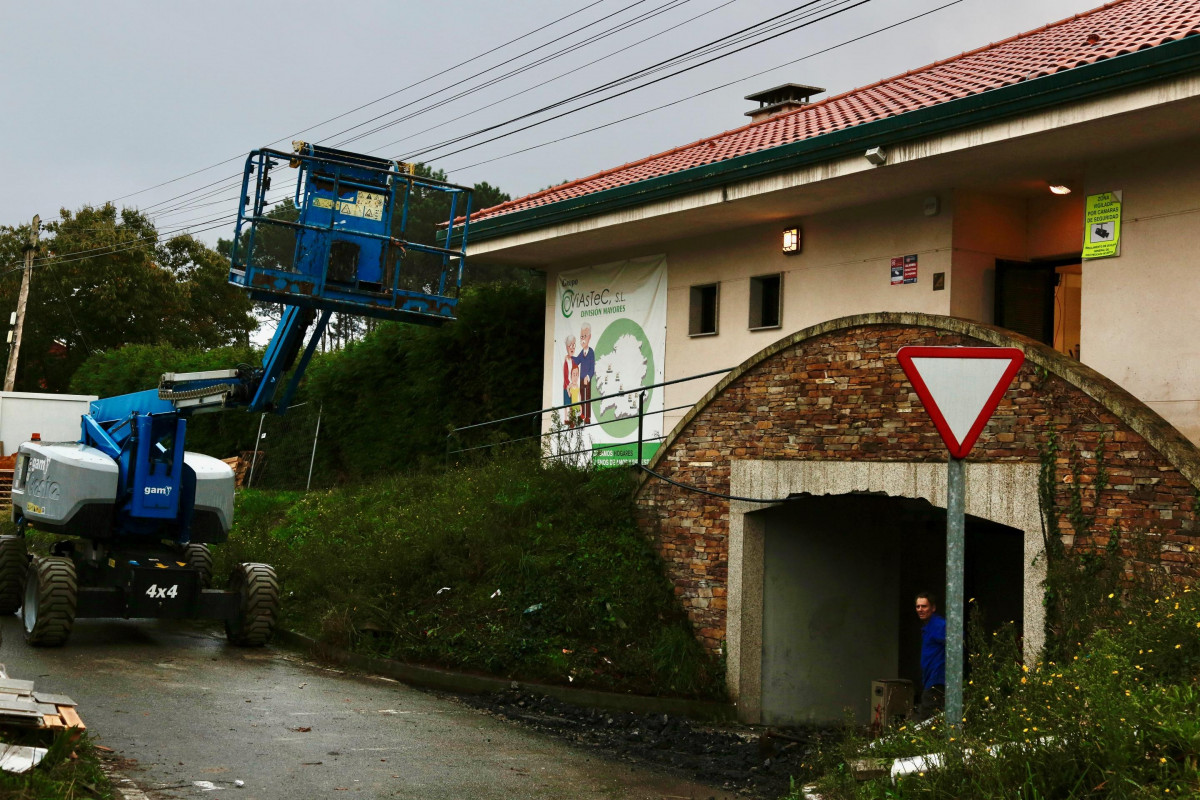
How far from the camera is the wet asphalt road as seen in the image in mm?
8594

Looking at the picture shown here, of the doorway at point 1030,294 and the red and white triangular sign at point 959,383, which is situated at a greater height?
the doorway at point 1030,294

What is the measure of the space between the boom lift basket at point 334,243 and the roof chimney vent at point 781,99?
470 inches

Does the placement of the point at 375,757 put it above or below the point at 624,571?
below

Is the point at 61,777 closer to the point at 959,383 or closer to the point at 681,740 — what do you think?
the point at 681,740

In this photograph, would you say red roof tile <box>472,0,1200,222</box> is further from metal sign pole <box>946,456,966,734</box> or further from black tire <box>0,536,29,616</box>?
black tire <box>0,536,29,616</box>

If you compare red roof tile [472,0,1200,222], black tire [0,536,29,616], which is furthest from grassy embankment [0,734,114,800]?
red roof tile [472,0,1200,222]

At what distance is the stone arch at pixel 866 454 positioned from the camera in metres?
9.57

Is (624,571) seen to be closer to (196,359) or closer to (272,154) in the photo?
(272,154)

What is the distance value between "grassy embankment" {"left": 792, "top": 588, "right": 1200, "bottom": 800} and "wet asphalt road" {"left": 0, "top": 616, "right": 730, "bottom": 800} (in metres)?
2.40

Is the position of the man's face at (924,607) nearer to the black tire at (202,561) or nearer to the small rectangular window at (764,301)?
the small rectangular window at (764,301)

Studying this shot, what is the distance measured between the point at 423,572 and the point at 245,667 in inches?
95.9

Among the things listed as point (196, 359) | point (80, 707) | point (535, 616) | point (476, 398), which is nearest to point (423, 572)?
point (535, 616)

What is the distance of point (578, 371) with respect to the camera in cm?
2047

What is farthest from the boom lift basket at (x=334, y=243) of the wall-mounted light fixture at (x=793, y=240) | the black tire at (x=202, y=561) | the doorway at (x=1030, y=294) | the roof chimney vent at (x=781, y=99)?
the roof chimney vent at (x=781, y=99)
